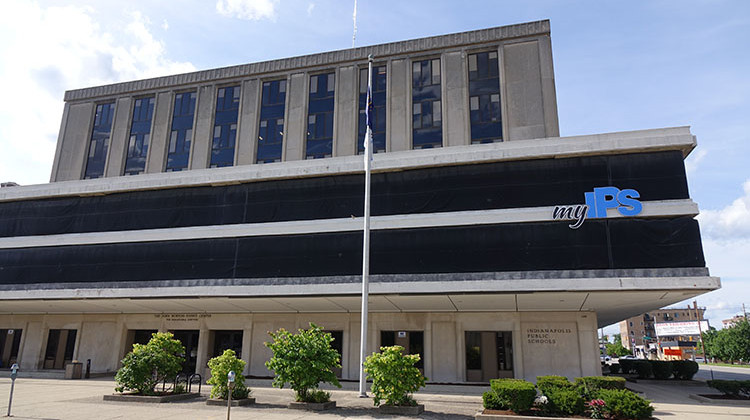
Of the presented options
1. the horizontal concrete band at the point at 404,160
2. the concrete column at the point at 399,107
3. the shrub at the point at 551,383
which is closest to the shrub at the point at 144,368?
the horizontal concrete band at the point at 404,160

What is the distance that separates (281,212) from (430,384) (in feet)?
42.0

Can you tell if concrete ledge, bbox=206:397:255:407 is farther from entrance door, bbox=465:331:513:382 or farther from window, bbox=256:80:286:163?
window, bbox=256:80:286:163

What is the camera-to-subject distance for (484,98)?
4306 cm

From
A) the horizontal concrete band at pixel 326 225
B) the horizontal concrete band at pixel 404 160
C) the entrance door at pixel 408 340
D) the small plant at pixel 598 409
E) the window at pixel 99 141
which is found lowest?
the small plant at pixel 598 409

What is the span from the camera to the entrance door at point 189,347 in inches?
1297

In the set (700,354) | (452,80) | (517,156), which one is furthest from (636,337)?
(517,156)

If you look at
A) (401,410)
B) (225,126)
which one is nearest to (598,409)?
(401,410)

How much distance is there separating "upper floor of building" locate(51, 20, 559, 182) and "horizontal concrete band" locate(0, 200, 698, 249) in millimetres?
16827

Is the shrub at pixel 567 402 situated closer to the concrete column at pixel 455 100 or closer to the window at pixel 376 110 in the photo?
the concrete column at pixel 455 100

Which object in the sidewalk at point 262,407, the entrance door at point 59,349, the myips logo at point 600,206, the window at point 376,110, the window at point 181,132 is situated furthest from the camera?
the window at point 181,132

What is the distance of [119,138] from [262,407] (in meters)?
42.5

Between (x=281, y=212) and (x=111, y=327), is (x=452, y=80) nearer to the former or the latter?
(x=281, y=212)

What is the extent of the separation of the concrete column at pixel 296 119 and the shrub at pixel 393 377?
30.3m

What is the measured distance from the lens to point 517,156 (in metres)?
25.6
